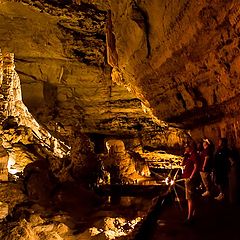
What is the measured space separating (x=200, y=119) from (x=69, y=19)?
986cm

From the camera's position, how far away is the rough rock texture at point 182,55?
6327mm

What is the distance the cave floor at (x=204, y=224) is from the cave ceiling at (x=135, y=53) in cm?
221

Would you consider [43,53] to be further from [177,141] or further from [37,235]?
[37,235]

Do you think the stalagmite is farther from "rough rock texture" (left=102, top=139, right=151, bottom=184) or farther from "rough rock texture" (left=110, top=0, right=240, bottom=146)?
"rough rock texture" (left=110, top=0, right=240, bottom=146)

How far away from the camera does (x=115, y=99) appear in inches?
934

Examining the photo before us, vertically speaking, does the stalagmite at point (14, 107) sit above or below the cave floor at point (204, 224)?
above

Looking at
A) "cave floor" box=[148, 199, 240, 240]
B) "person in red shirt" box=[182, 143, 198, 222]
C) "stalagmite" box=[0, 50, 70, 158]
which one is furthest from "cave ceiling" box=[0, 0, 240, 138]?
"cave floor" box=[148, 199, 240, 240]

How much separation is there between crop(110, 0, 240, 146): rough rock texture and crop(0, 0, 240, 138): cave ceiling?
2cm

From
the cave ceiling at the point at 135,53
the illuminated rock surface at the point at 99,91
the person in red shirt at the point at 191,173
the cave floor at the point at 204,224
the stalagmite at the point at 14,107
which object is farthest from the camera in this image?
the stalagmite at the point at 14,107

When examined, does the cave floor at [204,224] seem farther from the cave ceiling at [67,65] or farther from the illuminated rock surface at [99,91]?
the cave ceiling at [67,65]

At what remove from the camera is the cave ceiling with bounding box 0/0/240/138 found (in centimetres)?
673

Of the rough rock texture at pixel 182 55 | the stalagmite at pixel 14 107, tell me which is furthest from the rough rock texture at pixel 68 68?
the rough rock texture at pixel 182 55

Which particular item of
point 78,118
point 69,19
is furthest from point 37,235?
point 78,118

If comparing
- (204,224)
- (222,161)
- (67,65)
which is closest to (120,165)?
(67,65)
